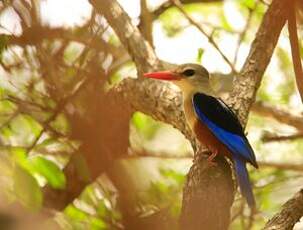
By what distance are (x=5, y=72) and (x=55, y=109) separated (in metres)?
0.16

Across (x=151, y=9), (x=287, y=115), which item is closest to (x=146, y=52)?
(x=151, y=9)

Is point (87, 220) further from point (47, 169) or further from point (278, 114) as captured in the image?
point (278, 114)

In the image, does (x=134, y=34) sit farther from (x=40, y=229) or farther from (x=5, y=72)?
(x=40, y=229)

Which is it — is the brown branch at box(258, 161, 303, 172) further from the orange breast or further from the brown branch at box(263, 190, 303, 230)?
the brown branch at box(263, 190, 303, 230)

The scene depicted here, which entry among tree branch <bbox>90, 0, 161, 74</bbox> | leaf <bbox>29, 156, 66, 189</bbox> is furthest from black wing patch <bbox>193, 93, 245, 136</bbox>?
leaf <bbox>29, 156, 66, 189</bbox>

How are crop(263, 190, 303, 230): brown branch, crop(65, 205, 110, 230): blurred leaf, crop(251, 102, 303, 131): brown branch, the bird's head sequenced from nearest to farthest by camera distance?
1. crop(65, 205, 110, 230): blurred leaf
2. crop(263, 190, 303, 230): brown branch
3. the bird's head
4. crop(251, 102, 303, 131): brown branch

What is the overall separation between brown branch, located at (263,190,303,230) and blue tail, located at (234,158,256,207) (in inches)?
13.6

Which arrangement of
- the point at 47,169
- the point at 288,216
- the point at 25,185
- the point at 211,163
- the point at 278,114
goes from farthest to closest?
the point at 278,114 → the point at 211,163 → the point at 288,216 → the point at 47,169 → the point at 25,185

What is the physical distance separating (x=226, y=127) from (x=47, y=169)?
109 cm

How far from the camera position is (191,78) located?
2619 mm

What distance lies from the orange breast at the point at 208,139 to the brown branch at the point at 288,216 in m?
0.59

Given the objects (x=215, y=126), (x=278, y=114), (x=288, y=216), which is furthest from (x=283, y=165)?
(x=288, y=216)

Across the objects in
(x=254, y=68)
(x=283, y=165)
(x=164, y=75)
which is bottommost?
(x=283, y=165)

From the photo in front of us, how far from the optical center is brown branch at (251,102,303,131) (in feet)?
9.40
